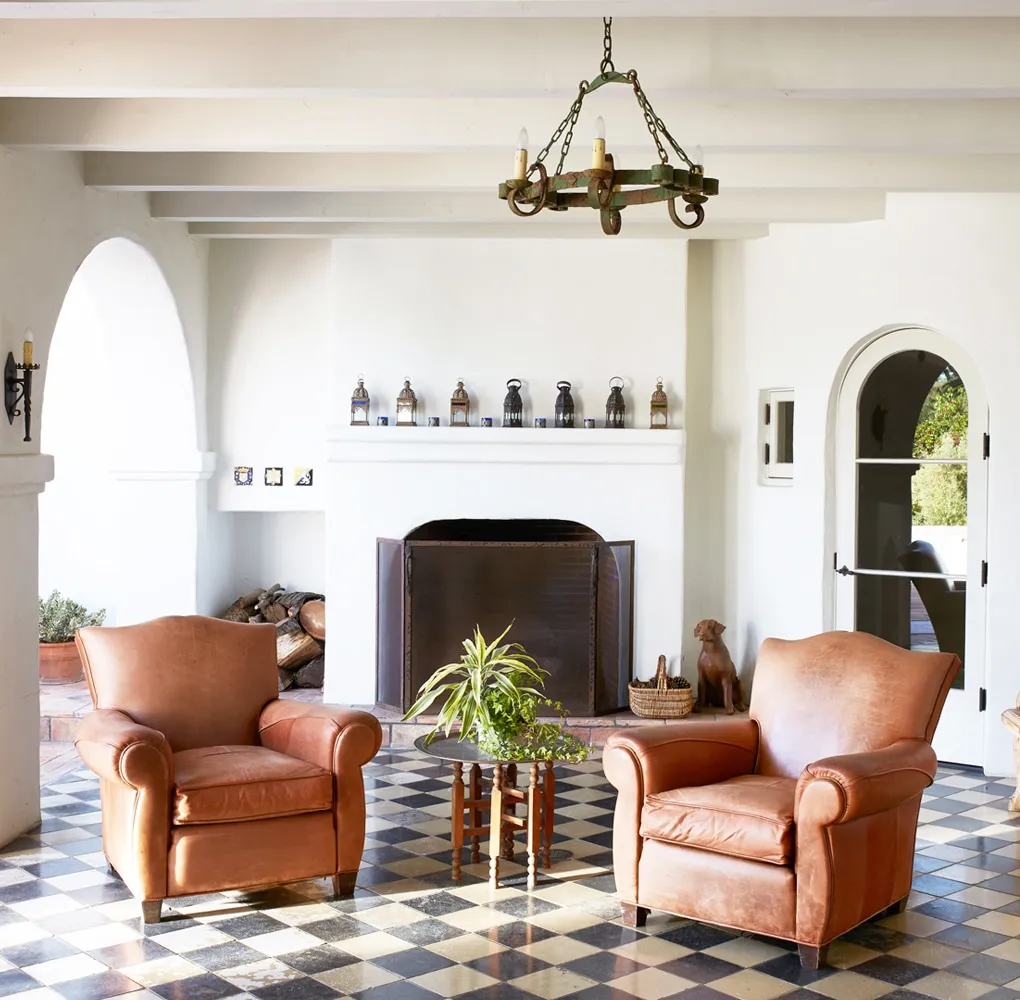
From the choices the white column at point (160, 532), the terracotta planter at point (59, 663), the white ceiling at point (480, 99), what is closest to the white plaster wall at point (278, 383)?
the white column at point (160, 532)

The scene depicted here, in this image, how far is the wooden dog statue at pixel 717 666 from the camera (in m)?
7.24

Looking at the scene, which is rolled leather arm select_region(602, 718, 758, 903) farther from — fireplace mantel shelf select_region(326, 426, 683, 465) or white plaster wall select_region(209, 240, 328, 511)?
white plaster wall select_region(209, 240, 328, 511)

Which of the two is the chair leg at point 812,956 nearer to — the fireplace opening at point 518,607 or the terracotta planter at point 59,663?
the fireplace opening at point 518,607

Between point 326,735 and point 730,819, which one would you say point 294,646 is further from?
point 730,819

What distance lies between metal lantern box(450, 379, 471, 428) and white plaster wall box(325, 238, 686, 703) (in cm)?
8

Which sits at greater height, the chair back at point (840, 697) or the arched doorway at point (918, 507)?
the arched doorway at point (918, 507)

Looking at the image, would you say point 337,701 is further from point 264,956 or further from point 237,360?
point 264,956

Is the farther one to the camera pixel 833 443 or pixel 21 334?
pixel 833 443

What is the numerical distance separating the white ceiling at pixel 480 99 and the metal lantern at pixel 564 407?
0.91 m

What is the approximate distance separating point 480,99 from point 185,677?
2.46 meters

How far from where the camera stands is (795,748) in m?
4.61

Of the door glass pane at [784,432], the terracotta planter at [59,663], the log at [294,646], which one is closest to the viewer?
the door glass pane at [784,432]

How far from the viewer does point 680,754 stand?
4.45 metres

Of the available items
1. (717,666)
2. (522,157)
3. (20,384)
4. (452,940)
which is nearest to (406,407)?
(717,666)
